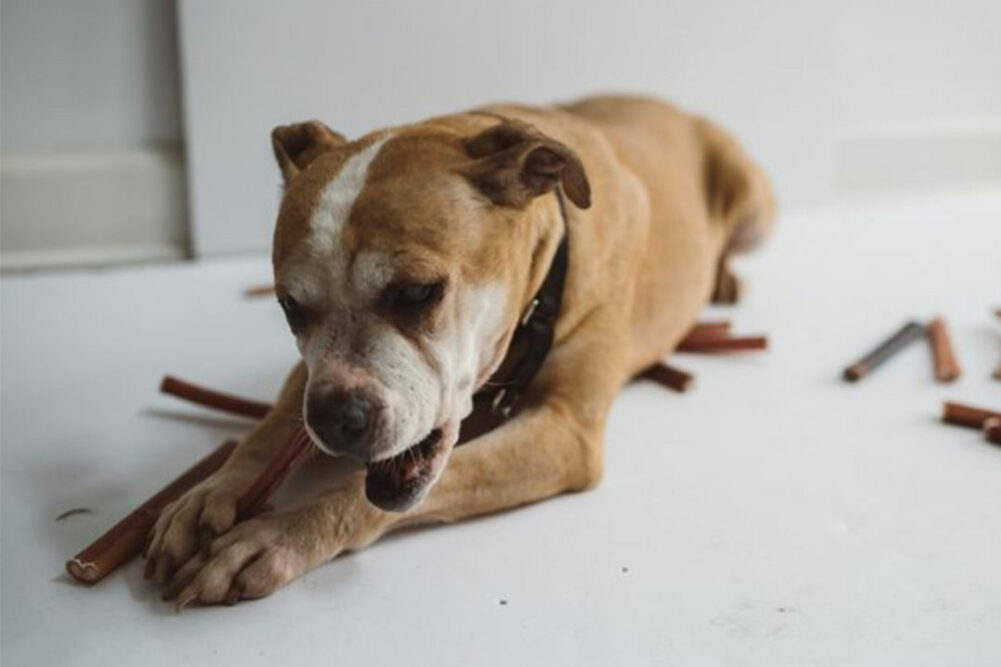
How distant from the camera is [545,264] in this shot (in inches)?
81.7

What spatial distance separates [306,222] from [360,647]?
576mm

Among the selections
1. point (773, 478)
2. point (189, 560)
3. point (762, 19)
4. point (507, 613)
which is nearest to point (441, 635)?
point (507, 613)

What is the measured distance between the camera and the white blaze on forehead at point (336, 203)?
1.73m

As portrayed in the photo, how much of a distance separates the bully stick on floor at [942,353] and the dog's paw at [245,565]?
4.90 ft

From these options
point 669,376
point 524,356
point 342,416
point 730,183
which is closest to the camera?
point 342,416

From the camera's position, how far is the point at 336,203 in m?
1.75

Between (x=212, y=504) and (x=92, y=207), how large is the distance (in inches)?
73.2

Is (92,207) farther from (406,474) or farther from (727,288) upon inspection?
(406,474)

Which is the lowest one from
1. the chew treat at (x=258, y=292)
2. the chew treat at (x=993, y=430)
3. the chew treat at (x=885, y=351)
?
the chew treat at (x=258, y=292)

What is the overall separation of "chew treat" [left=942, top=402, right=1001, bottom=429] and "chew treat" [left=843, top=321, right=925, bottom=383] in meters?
0.25

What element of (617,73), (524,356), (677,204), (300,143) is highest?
(300,143)

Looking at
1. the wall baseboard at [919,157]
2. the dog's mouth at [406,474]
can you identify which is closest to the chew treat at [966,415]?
the dog's mouth at [406,474]

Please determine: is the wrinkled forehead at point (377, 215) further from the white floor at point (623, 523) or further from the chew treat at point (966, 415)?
the chew treat at point (966, 415)

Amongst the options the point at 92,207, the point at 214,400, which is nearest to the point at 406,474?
the point at 214,400
